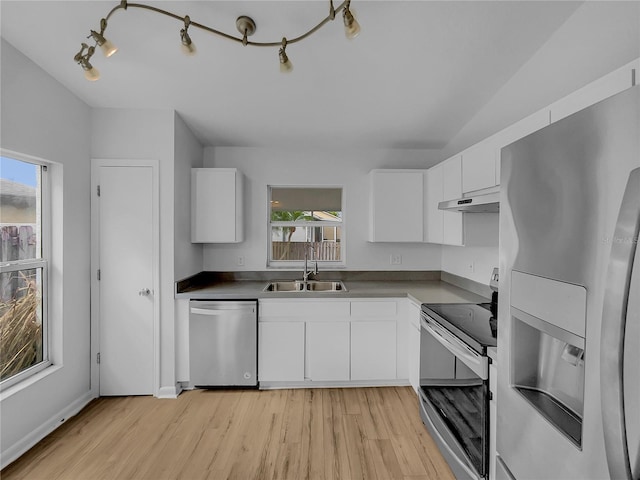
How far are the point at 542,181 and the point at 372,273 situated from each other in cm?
273

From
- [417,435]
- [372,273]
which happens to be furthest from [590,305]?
[372,273]

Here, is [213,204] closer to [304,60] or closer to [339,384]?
[304,60]

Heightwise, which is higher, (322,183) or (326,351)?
(322,183)

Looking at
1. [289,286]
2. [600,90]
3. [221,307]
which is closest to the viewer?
[600,90]

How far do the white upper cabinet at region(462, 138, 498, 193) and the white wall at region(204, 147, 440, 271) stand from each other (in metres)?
1.30

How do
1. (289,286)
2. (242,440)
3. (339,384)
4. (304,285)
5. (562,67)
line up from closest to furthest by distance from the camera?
(562,67) < (242,440) < (339,384) < (304,285) < (289,286)

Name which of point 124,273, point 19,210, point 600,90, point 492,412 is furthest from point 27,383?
point 600,90

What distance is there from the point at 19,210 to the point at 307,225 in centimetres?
239

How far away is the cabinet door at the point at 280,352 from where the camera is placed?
282cm

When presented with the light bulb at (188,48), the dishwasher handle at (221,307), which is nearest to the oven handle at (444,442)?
the dishwasher handle at (221,307)

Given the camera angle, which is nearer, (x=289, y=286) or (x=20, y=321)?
(x=20, y=321)

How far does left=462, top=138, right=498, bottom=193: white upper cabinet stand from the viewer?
6.38 ft

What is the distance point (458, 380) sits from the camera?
5.86 ft

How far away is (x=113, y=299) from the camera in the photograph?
2658 millimetres
